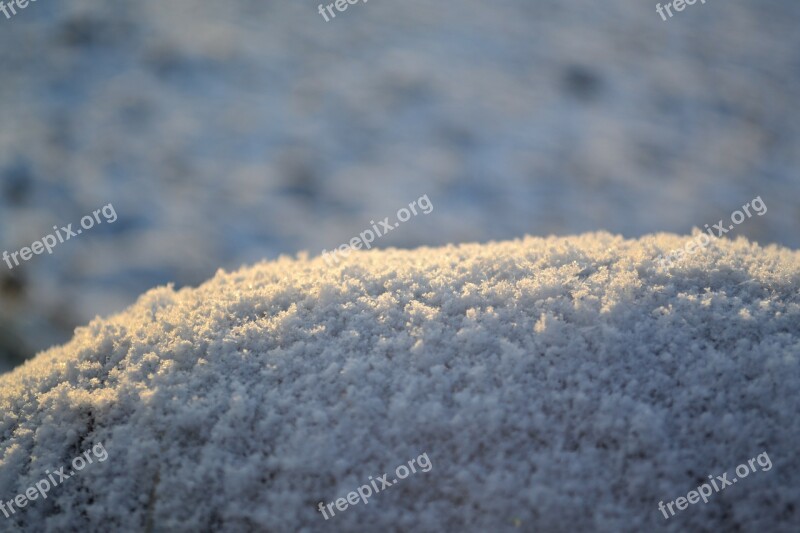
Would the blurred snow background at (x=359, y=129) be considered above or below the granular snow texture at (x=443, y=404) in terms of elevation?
above

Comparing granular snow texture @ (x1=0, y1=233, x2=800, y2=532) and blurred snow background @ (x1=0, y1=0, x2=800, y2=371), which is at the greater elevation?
blurred snow background @ (x1=0, y1=0, x2=800, y2=371)

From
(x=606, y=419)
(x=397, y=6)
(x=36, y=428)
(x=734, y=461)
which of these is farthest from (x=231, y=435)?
(x=397, y=6)

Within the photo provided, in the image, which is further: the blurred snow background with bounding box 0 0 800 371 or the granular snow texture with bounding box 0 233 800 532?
the blurred snow background with bounding box 0 0 800 371

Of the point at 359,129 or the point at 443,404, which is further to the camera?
the point at 359,129

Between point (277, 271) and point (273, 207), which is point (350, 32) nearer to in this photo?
point (273, 207)

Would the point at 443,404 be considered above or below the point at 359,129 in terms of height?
below
